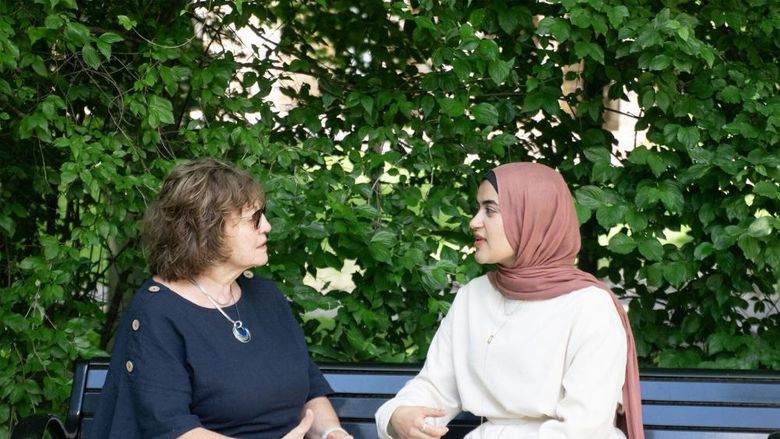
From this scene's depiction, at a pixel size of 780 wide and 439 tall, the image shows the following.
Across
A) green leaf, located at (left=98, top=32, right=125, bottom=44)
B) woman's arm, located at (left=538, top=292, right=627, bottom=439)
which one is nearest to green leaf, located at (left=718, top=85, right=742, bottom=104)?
woman's arm, located at (left=538, top=292, right=627, bottom=439)

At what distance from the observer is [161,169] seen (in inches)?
171

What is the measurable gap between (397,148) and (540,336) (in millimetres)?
1514

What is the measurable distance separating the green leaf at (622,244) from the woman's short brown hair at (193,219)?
4.91 feet

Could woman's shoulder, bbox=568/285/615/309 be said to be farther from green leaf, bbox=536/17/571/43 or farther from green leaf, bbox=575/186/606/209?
green leaf, bbox=536/17/571/43

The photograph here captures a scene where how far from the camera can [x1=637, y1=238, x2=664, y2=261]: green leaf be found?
4340 millimetres

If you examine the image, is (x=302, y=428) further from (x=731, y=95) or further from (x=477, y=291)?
(x=731, y=95)

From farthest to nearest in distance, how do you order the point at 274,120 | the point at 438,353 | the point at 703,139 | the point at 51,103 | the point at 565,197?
the point at 274,120, the point at 703,139, the point at 51,103, the point at 438,353, the point at 565,197

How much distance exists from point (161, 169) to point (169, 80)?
36 centimetres

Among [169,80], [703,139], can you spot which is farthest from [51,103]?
[703,139]

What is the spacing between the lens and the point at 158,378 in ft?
10.8

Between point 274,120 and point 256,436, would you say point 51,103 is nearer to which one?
point 274,120

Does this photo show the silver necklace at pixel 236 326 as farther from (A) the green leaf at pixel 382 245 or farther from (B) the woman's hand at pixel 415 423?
(A) the green leaf at pixel 382 245

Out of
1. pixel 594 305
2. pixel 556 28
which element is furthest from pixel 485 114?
pixel 594 305

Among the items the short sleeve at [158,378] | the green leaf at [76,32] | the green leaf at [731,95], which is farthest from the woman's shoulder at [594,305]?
the green leaf at [76,32]
